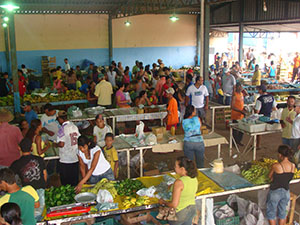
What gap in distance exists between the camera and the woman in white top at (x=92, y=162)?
5.07 meters

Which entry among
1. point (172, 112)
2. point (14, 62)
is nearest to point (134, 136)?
point (172, 112)

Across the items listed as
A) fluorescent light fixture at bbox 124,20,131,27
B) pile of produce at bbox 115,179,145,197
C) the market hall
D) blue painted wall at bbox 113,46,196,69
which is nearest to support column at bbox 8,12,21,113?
the market hall

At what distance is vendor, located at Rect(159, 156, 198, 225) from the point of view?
4.22 m

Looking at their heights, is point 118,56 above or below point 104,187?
above

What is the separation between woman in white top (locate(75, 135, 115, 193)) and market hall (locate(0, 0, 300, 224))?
2 cm

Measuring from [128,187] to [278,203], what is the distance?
2125 millimetres

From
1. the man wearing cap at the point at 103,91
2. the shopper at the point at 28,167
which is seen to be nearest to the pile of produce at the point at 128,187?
the shopper at the point at 28,167

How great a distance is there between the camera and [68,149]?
5789mm

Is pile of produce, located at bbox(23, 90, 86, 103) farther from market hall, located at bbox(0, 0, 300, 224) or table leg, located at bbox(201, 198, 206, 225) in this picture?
table leg, located at bbox(201, 198, 206, 225)

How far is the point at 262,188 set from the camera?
5.16 metres

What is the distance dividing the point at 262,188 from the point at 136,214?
74.3 inches

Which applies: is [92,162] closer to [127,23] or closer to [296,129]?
[296,129]

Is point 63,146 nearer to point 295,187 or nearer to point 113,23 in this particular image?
point 295,187

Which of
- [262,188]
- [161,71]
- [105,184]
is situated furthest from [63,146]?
[161,71]
